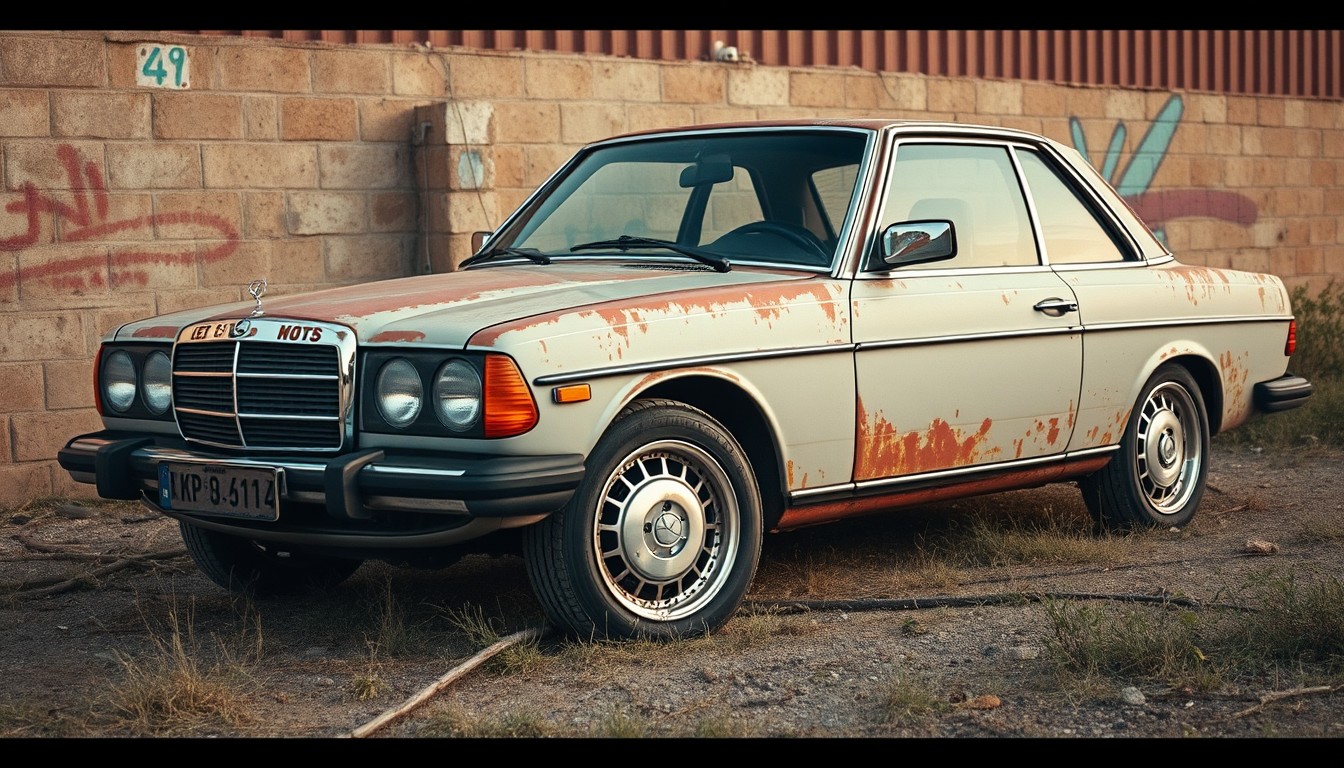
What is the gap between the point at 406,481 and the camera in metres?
4.25

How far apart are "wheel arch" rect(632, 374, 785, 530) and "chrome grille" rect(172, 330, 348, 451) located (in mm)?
1030

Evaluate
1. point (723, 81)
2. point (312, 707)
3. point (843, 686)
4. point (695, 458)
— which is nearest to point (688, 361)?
point (695, 458)

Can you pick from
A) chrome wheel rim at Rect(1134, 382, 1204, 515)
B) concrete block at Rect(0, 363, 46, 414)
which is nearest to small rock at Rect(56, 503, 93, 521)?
concrete block at Rect(0, 363, 46, 414)

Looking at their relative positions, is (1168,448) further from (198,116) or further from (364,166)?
(198,116)

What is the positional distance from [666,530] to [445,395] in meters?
0.81

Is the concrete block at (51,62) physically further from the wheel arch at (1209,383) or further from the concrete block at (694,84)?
the wheel arch at (1209,383)

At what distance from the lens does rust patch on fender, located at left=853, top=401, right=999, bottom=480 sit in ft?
17.0

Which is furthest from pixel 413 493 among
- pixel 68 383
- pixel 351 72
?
pixel 351 72

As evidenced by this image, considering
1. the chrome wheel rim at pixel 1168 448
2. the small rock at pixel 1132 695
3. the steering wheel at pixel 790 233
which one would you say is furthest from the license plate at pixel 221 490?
the chrome wheel rim at pixel 1168 448

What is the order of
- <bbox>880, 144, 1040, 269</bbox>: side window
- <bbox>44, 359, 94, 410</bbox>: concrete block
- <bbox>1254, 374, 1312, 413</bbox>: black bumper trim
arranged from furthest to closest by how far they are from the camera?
<bbox>44, 359, 94, 410</bbox>: concrete block < <bbox>1254, 374, 1312, 413</bbox>: black bumper trim < <bbox>880, 144, 1040, 269</bbox>: side window

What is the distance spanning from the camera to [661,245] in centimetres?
550

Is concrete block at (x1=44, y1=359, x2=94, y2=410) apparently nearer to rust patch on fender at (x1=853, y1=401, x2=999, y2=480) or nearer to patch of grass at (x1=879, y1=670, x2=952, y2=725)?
rust patch on fender at (x1=853, y1=401, x2=999, y2=480)

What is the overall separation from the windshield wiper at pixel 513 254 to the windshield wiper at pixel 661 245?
12cm
